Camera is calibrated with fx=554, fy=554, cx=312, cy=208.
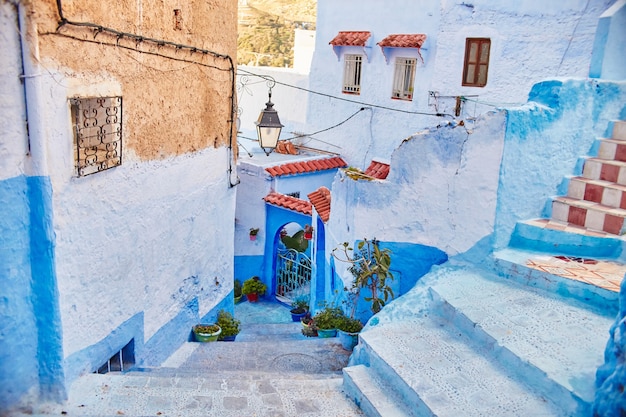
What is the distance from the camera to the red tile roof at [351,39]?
1566cm

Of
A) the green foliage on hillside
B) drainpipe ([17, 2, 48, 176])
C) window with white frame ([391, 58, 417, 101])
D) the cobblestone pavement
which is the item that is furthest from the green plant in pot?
the green foliage on hillside

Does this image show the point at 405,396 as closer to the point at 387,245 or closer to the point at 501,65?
the point at 387,245

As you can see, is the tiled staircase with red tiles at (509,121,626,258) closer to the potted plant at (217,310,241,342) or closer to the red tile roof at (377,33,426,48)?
the potted plant at (217,310,241,342)

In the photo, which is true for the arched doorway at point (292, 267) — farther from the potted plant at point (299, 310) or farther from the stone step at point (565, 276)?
the stone step at point (565, 276)

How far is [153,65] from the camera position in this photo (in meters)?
6.00

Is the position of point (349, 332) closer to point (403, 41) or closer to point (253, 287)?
point (253, 287)

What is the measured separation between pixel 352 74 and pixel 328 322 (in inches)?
422

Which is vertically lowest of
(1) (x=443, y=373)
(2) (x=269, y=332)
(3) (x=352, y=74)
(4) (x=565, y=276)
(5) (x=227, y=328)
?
(2) (x=269, y=332)

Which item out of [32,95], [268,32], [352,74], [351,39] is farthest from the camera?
[268,32]

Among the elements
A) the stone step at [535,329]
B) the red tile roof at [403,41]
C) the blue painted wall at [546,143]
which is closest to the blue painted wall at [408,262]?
the stone step at [535,329]

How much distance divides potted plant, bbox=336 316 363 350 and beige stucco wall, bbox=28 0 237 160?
9.83 ft

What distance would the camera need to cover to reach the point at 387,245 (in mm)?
6891

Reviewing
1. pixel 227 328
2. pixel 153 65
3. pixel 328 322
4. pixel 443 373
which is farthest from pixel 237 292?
pixel 443 373

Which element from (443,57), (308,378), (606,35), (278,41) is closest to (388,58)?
(443,57)
